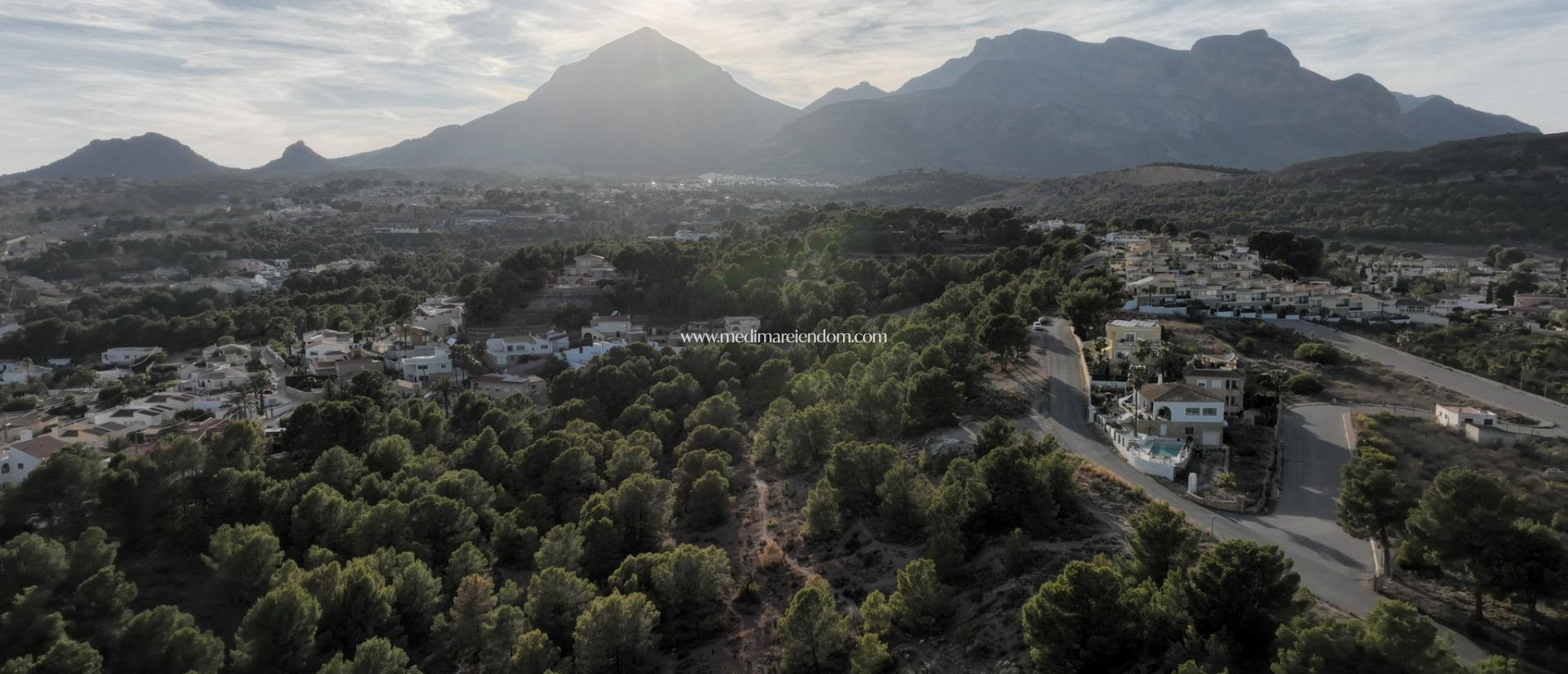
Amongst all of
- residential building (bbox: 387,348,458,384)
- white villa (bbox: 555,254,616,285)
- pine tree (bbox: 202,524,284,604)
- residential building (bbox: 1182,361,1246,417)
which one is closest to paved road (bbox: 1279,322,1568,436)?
residential building (bbox: 1182,361,1246,417)

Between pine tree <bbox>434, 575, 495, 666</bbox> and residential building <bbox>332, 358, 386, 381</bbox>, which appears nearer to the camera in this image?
pine tree <bbox>434, 575, 495, 666</bbox>

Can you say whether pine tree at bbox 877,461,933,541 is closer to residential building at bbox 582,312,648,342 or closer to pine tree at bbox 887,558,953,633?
pine tree at bbox 887,558,953,633

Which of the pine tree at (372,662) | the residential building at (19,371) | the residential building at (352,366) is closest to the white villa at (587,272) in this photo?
the residential building at (352,366)

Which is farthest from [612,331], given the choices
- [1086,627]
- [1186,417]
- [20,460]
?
[1086,627]

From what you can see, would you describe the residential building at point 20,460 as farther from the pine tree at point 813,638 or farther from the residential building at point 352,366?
the pine tree at point 813,638

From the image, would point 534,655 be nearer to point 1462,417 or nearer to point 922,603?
point 922,603

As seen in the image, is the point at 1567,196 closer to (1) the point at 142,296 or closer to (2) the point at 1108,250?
(2) the point at 1108,250
